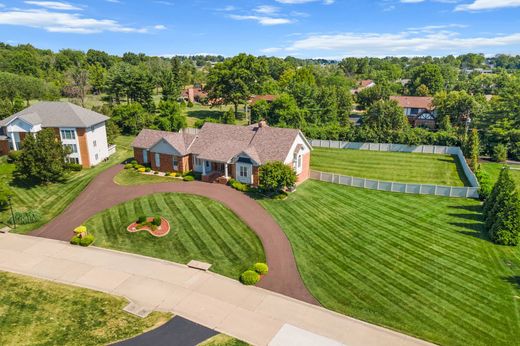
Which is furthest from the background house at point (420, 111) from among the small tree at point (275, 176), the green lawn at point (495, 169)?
the small tree at point (275, 176)

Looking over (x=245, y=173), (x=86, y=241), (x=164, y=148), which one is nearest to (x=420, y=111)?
(x=245, y=173)

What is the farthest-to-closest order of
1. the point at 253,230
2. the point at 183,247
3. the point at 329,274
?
the point at 253,230 → the point at 183,247 → the point at 329,274

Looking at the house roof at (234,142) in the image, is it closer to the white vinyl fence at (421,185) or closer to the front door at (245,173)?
the front door at (245,173)

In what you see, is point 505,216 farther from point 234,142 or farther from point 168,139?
point 168,139

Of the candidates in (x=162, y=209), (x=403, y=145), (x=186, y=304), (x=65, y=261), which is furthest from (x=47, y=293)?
(x=403, y=145)

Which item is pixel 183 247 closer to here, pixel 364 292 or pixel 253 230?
pixel 253 230

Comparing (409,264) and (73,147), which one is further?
(73,147)
